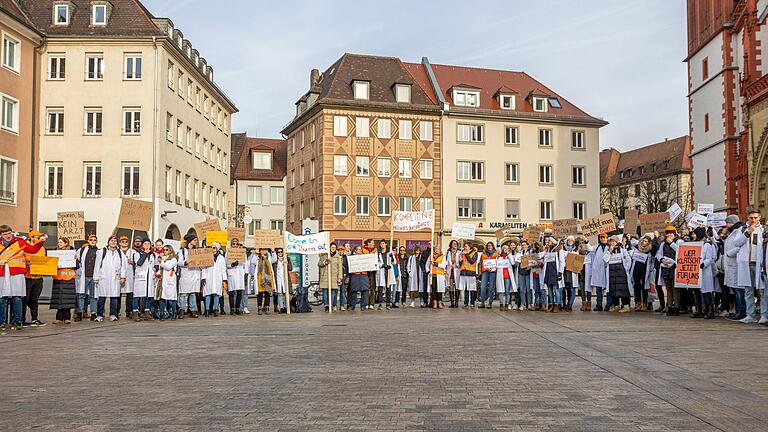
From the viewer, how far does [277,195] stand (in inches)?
2931

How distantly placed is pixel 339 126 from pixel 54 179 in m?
20.6

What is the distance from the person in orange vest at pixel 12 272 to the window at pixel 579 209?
165 ft

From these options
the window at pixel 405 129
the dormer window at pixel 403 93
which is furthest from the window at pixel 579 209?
the dormer window at pixel 403 93

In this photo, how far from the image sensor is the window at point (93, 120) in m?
42.9

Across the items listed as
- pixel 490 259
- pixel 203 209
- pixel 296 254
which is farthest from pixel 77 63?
pixel 490 259

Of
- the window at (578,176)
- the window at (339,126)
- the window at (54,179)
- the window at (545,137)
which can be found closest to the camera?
the window at (54,179)

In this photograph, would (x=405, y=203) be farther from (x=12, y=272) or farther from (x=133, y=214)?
(x=12, y=272)

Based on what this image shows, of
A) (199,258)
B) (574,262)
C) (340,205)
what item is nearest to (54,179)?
(340,205)

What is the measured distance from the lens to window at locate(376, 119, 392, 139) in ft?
186

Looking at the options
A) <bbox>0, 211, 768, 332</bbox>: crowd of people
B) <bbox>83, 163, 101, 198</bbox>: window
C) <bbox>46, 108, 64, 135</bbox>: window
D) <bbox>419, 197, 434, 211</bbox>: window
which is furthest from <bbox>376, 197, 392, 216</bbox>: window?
<bbox>0, 211, 768, 332</bbox>: crowd of people

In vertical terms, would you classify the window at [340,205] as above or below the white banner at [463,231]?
above

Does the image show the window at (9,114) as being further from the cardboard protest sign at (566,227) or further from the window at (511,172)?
the window at (511,172)

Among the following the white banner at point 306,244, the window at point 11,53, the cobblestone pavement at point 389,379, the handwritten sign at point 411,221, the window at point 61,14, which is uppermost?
the window at point 61,14

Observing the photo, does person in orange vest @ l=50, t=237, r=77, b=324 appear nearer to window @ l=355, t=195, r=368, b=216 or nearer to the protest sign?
the protest sign
